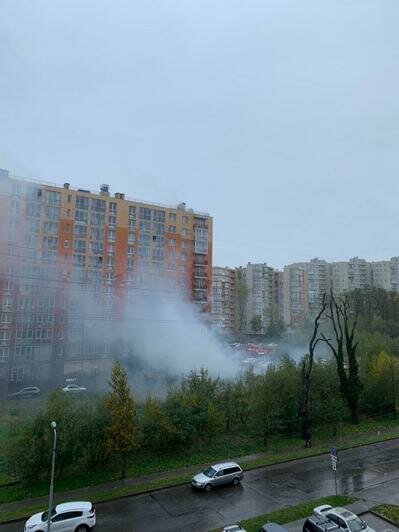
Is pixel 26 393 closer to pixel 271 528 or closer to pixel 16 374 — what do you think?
pixel 16 374

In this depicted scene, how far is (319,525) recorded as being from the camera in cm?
1576

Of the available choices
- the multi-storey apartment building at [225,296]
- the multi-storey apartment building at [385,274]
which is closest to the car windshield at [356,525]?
the multi-storey apartment building at [225,296]

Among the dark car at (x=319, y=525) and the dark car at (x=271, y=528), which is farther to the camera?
the dark car at (x=319, y=525)

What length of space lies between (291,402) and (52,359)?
3058 centimetres

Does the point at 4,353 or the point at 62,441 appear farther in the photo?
the point at 4,353

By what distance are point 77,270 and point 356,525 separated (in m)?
44.6

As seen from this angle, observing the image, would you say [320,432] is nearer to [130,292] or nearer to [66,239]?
[130,292]

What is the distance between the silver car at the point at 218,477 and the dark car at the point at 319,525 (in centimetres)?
631

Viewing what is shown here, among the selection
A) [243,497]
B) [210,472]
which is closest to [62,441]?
[210,472]

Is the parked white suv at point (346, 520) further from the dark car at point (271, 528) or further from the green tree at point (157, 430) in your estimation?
the green tree at point (157, 430)

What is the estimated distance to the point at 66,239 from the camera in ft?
175

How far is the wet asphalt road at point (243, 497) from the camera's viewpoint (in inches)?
711

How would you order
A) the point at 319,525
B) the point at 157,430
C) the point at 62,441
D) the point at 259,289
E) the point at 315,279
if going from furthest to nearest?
the point at 315,279, the point at 259,289, the point at 157,430, the point at 62,441, the point at 319,525

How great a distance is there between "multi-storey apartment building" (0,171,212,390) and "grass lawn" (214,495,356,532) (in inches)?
1483
